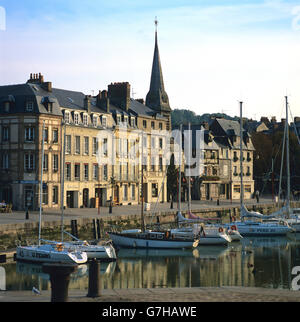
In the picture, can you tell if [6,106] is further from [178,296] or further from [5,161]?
[178,296]

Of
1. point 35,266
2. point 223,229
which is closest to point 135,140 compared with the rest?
point 223,229

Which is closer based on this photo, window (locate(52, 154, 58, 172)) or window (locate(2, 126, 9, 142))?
window (locate(2, 126, 9, 142))

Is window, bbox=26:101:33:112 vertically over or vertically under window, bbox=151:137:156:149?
over

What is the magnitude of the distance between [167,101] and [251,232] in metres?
29.2

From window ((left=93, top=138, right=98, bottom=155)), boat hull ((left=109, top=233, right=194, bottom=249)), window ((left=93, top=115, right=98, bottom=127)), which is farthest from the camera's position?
window ((left=93, top=115, right=98, bottom=127))

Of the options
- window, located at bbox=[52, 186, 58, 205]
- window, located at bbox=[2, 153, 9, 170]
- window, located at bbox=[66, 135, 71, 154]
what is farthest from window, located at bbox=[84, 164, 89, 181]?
window, located at bbox=[2, 153, 9, 170]

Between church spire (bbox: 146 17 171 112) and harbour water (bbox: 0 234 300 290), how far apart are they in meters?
33.3

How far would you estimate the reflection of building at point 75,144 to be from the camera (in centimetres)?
4822

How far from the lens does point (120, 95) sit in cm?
6238

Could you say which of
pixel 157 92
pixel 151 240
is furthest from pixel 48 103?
pixel 157 92

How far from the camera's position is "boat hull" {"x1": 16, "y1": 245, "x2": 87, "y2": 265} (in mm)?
29981

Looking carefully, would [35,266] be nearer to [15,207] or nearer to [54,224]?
[54,224]

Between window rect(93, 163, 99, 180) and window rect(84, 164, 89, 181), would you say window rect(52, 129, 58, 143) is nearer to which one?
window rect(84, 164, 89, 181)

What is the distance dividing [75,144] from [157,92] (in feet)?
75.0
